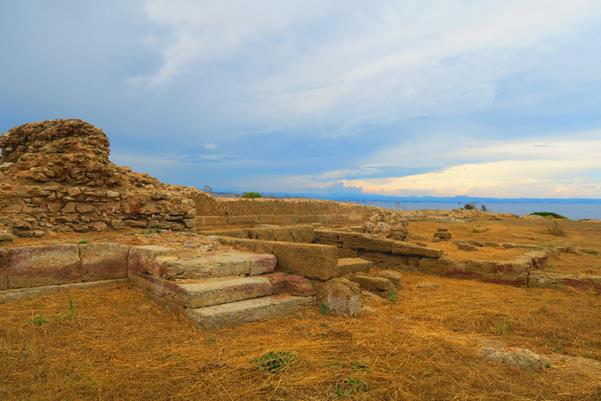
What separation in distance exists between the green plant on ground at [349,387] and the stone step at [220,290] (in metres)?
2.17

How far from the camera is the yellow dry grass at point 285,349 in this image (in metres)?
3.15

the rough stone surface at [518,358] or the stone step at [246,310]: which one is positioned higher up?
the stone step at [246,310]

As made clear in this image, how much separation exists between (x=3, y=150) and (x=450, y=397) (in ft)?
35.8

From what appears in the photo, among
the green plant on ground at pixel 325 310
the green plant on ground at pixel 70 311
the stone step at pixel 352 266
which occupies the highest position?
the stone step at pixel 352 266

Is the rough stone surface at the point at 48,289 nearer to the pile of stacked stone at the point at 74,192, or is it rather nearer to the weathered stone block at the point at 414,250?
the pile of stacked stone at the point at 74,192

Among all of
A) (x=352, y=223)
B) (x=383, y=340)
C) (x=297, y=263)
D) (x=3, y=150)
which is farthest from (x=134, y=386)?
(x=352, y=223)

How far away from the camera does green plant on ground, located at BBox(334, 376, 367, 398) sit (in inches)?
121

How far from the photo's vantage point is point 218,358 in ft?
12.1

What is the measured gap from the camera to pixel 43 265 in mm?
5719

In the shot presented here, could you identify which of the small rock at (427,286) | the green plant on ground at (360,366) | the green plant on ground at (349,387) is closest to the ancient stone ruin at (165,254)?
the small rock at (427,286)

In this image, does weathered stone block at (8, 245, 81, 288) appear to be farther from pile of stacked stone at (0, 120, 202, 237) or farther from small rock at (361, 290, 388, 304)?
small rock at (361, 290, 388, 304)

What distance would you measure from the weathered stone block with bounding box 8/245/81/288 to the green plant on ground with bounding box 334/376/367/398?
4.69m

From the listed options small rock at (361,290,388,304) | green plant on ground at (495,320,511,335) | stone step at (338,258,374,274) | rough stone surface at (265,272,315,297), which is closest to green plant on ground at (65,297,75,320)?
rough stone surface at (265,272,315,297)

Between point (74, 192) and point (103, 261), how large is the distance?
5.60 feet
